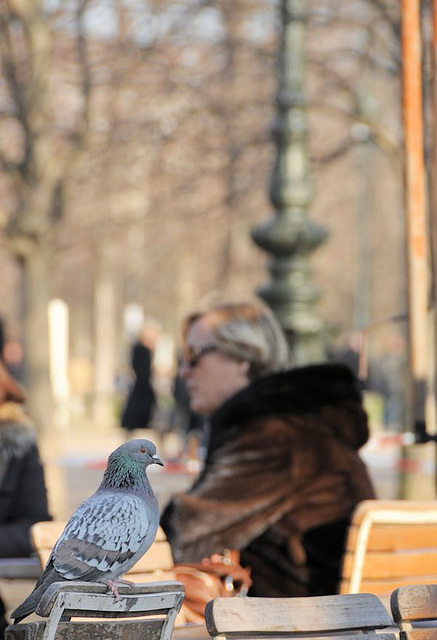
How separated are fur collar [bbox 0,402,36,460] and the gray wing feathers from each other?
274 centimetres

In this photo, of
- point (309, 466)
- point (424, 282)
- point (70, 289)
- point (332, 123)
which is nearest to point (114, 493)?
point (309, 466)

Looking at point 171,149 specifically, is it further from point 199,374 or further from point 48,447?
point 199,374

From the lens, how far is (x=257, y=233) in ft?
33.0

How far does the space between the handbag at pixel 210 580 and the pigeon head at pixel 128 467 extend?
146 centimetres

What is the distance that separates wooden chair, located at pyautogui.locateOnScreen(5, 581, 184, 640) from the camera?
2.38 m

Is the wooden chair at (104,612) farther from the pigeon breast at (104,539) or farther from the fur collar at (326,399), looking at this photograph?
the fur collar at (326,399)

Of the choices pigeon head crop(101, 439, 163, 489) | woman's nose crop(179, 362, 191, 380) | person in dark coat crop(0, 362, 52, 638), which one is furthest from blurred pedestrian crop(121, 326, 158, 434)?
pigeon head crop(101, 439, 163, 489)

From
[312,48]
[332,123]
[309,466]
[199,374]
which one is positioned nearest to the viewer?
[309,466]

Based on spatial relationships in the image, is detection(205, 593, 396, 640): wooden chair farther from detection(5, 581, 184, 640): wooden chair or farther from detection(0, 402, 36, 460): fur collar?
detection(0, 402, 36, 460): fur collar

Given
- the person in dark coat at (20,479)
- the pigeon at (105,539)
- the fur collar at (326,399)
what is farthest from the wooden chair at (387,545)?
the pigeon at (105,539)

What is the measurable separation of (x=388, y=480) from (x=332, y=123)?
279 inches

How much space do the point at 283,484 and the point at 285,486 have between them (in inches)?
0.6

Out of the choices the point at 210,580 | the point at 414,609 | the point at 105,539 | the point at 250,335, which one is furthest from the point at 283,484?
the point at 105,539

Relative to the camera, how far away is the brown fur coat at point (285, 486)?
4688 mm
